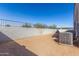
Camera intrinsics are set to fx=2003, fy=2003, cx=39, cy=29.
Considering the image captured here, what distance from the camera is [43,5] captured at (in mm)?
21734

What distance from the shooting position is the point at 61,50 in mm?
21734

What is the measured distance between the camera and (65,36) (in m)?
21.7

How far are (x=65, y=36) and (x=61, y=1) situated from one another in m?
0.38

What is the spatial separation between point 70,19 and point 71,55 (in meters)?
0.39

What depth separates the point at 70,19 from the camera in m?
21.8

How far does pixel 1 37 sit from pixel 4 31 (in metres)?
0.07

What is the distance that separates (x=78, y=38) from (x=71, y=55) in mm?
200

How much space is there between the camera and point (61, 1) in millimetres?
21734

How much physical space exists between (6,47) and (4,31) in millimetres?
176

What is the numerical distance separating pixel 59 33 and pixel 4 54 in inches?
25.2

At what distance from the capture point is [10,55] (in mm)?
21734

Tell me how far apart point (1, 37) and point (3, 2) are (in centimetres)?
38

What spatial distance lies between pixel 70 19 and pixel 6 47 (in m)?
0.76
